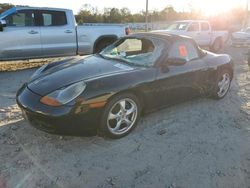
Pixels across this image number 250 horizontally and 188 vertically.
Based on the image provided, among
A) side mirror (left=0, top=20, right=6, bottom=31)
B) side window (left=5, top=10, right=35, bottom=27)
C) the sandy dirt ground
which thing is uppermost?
side window (left=5, top=10, right=35, bottom=27)

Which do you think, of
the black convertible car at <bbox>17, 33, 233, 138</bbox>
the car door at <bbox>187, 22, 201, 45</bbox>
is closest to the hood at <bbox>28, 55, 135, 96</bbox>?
the black convertible car at <bbox>17, 33, 233, 138</bbox>

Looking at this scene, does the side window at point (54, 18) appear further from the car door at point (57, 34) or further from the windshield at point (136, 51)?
the windshield at point (136, 51)

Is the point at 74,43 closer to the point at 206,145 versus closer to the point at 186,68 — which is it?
the point at 186,68

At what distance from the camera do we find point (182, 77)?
468 cm

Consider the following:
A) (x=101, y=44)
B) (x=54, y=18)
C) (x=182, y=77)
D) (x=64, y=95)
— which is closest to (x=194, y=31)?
(x=101, y=44)

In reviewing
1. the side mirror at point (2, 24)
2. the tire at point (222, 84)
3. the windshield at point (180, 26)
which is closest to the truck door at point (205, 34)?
the windshield at point (180, 26)

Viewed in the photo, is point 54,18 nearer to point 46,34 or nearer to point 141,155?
point 46,34

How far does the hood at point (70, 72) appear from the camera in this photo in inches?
150

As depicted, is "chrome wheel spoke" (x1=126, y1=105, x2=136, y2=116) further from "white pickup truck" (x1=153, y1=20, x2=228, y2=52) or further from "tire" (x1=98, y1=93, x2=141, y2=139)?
"white pickup truck" (x1=153, y1=20, x2=228, y2=52)

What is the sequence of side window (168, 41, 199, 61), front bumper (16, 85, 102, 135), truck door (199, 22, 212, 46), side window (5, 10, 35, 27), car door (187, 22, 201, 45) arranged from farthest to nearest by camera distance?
truck door (199, 22, 212, 46) → car door (187, 22, 201, 45) → side window (5, 10, 35, 27) → side window (168, 41, 199, 61) → front bumper (16, 85, 102, 135)

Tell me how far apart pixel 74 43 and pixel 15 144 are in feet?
19.2

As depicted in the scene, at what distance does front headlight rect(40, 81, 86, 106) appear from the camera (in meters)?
3.50

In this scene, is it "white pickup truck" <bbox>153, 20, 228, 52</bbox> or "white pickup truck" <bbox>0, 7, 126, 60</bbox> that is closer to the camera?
"white pickup truck" <bbox>0, 7, 126, 60</bbox>

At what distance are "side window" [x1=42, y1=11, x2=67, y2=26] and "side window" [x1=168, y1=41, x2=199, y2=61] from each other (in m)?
5.13
